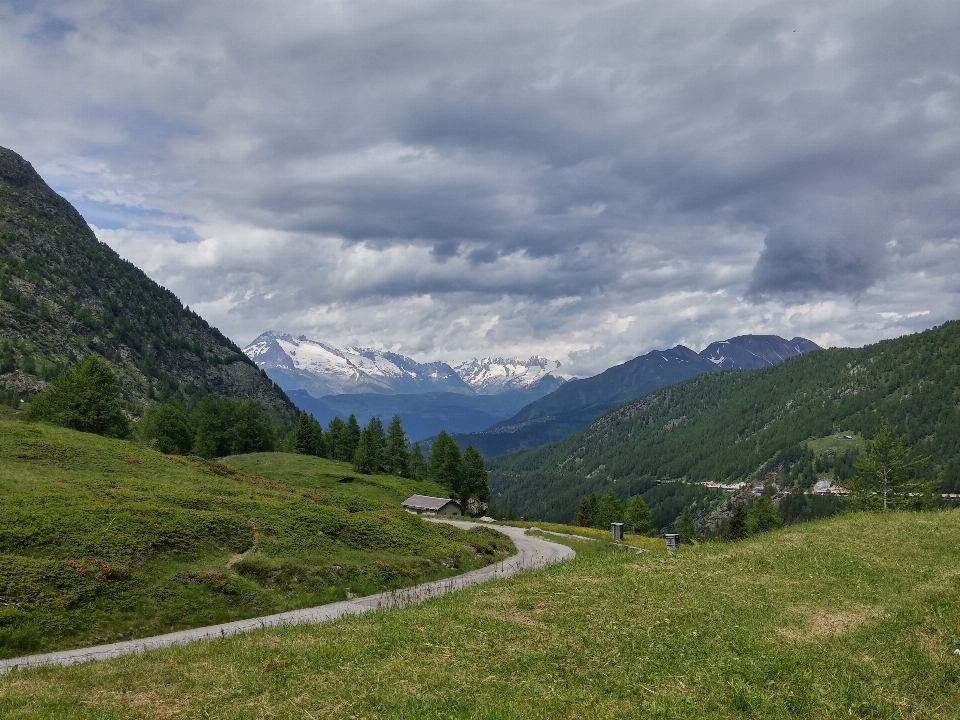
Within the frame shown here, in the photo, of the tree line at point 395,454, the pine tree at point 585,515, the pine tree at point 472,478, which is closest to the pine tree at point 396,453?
the tree line at point 395,454

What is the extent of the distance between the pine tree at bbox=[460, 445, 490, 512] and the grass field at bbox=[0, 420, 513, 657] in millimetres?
68161

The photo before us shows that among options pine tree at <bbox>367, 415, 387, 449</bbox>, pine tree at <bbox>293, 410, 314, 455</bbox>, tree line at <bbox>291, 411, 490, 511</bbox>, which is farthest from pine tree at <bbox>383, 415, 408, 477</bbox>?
pine tree at <bbox>293, 410, 314, 455</bbox>

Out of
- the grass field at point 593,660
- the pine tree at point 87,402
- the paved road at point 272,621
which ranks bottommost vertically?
the paved road at point 272,621

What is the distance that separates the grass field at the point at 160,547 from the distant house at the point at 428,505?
41.8m

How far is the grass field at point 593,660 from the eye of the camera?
12.5 metres

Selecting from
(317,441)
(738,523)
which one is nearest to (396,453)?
(317,441)

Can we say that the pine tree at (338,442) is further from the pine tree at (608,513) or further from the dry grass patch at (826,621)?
the dry grass patch at (826,621)

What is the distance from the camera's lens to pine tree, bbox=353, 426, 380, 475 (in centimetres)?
12450

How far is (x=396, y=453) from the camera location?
134 m

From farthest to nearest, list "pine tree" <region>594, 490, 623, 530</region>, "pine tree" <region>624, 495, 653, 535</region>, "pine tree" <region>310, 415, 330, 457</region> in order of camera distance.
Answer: "pine tree" <region>594, 490, 623, 530</region>, "pine tree" <region>310, 415, 330, 457</region>, "pine tree" <region>624, 495, 653, 535</region>

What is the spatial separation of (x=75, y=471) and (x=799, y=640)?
54668 millimetres

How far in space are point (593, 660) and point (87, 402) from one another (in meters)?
94.2

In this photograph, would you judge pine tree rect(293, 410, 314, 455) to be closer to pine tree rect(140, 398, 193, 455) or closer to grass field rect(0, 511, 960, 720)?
pine tree rect(140, 398, 193, 455)

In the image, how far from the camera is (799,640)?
634 inches
